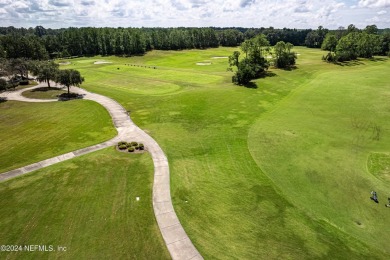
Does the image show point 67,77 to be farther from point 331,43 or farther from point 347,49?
point 331,43

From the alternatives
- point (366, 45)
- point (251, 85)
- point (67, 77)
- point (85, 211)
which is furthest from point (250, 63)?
point (366, 45)

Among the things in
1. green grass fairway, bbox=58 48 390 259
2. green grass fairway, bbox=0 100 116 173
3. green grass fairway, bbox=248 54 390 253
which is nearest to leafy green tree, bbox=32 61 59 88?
green grass fairway, bbox=0 100 116 173

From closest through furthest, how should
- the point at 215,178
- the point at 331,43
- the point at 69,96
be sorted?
the point at 215,178 → the point at 69,96 → the point at 331,43

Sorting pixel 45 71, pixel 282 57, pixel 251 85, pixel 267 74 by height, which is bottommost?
pixel 251 85

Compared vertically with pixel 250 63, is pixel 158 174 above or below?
below

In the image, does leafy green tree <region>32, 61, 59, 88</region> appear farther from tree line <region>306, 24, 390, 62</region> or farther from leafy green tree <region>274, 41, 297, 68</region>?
tree line <region>306, 24, 390, 62</region>

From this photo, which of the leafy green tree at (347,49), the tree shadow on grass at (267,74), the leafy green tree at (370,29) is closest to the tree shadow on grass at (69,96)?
the tree shadow on grass at (267,74)

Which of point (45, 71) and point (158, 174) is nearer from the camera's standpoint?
point (158, 174)
